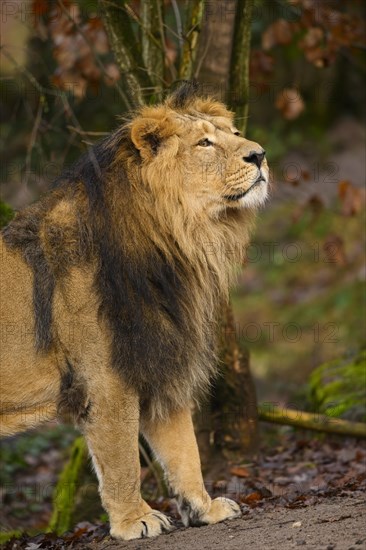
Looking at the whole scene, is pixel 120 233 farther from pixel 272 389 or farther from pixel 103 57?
pixel 103 57

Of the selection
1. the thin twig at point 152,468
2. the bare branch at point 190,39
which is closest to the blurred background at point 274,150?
the bare branch at point 190,39

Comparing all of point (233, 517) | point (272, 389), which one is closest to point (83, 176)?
point (233, 517)

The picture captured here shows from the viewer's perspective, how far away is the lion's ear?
5281 millimetres

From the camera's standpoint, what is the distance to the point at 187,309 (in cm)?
538

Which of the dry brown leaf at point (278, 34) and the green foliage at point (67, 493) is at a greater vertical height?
the dry brown leaf at point (278, 34)

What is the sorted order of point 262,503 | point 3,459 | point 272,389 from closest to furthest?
point 262,503 < point 3,459 < point 272,389

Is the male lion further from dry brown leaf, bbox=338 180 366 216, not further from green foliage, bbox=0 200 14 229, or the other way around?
dry brown leaf, bbox=338 180 366 216

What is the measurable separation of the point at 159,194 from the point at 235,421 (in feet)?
8.43

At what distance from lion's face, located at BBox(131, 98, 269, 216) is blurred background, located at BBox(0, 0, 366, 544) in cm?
60

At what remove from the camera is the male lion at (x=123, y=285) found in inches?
205

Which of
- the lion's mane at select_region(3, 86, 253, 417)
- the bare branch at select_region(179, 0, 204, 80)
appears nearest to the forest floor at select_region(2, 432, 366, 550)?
the lion's mane at select_region(3, 86, 253, 417)

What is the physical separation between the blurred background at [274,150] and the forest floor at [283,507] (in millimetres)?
592

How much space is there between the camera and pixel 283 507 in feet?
18.4

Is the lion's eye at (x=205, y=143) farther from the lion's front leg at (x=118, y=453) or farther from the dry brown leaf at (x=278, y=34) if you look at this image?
the dry brown leaf at (x=278, y=34)
